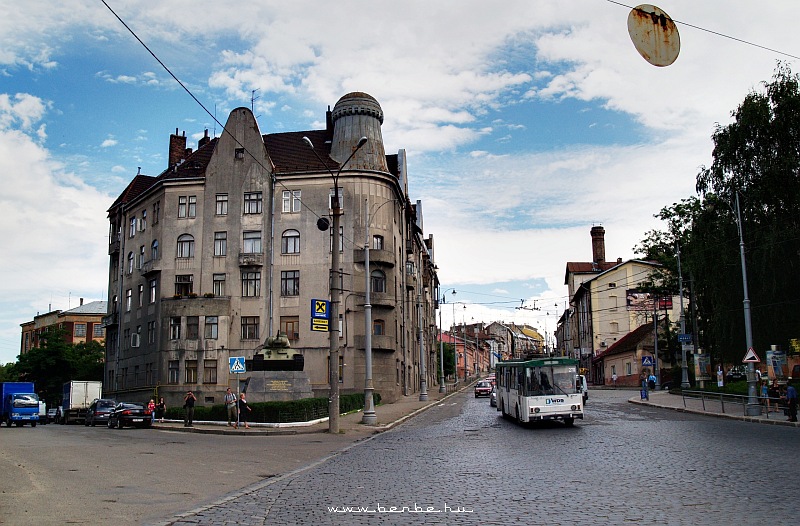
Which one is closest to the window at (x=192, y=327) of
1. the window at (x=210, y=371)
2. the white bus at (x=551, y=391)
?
the window at (x=210, y=371)

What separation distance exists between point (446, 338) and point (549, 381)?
110920 millimetres

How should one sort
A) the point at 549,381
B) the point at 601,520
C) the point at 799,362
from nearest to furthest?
the point at 601,520, the point at 549,381, the point at 799,362

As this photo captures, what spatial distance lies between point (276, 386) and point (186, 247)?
22488 millimetres

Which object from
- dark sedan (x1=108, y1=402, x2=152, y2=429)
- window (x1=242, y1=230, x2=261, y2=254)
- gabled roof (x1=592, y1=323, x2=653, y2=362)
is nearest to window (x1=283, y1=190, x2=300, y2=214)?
window (x1=242, y1=230, x2=261, y2=254)

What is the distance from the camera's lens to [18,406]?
143 ft

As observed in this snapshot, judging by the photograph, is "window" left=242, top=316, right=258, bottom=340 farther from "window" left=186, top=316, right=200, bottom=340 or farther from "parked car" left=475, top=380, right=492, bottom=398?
"parked car" left=475, top=380, right=492, bottom=398

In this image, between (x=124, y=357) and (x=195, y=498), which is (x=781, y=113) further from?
(x=124, y=357)

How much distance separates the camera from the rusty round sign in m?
13.0

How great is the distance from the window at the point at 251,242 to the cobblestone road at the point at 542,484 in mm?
31806

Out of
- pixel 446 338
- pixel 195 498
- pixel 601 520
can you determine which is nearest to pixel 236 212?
pixel 195 498

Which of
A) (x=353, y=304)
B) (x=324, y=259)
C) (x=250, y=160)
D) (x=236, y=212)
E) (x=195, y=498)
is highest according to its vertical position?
(x=250, y=160)

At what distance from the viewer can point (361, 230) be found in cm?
5188

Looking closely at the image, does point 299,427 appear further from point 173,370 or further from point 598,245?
point 598,245

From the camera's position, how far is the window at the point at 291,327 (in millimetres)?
50500
